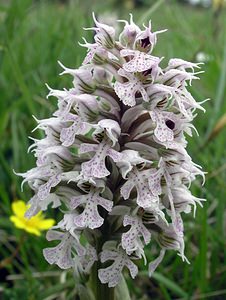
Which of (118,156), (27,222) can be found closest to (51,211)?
(27,222)

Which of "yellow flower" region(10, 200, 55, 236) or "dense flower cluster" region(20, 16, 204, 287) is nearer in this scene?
"dense flower cluster" region(20, 16, 204, 287)

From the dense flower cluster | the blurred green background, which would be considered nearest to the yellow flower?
the blurred green background

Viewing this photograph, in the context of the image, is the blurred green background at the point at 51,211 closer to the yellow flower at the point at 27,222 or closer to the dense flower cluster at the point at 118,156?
the yellow flower at the point at 27,222

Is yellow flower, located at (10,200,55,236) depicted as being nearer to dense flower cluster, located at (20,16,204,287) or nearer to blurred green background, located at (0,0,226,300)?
blurred green background, located at (0,0,226,300)

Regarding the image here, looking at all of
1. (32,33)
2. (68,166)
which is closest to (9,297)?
(68,166)

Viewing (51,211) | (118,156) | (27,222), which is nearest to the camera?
(118,156)

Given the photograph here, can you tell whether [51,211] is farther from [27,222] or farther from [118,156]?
[118,156]

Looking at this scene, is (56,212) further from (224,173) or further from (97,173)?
(97,173)

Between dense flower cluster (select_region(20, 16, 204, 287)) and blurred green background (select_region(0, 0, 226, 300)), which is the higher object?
dense flower cluster (select_region(20, 16, 204, 287))
